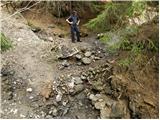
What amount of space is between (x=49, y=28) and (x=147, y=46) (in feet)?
19.9

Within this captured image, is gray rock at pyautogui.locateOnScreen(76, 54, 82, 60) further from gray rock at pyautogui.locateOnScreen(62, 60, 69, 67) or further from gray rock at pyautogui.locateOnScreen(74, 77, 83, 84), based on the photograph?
gray rock at pyautogui.locateOnScreen(74, 77, 83, 84)

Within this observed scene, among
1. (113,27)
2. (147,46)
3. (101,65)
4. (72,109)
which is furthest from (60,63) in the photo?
(147,46)

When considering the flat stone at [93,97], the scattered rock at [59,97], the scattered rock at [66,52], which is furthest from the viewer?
the scattered rock at [66,52]

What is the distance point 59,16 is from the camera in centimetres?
1457

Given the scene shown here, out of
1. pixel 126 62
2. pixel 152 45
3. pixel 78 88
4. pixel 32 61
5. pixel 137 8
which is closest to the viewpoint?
pixel 137 8

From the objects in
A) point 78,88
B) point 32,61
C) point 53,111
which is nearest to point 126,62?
→ point 78,88

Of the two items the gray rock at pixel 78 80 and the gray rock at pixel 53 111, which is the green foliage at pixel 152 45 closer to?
the gray rock at pixel 78 80

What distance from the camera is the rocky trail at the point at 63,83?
30.8ft

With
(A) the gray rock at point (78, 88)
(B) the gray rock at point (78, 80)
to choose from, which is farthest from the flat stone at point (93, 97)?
(B) the gray rock at point (78, 80)

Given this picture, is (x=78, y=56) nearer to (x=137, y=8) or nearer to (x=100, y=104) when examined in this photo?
(x=100, y=104)

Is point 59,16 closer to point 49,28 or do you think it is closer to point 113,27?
point 49,28

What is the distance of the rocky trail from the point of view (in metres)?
9.38

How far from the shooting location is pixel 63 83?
35.1 feet

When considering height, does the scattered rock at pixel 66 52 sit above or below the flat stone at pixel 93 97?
above
